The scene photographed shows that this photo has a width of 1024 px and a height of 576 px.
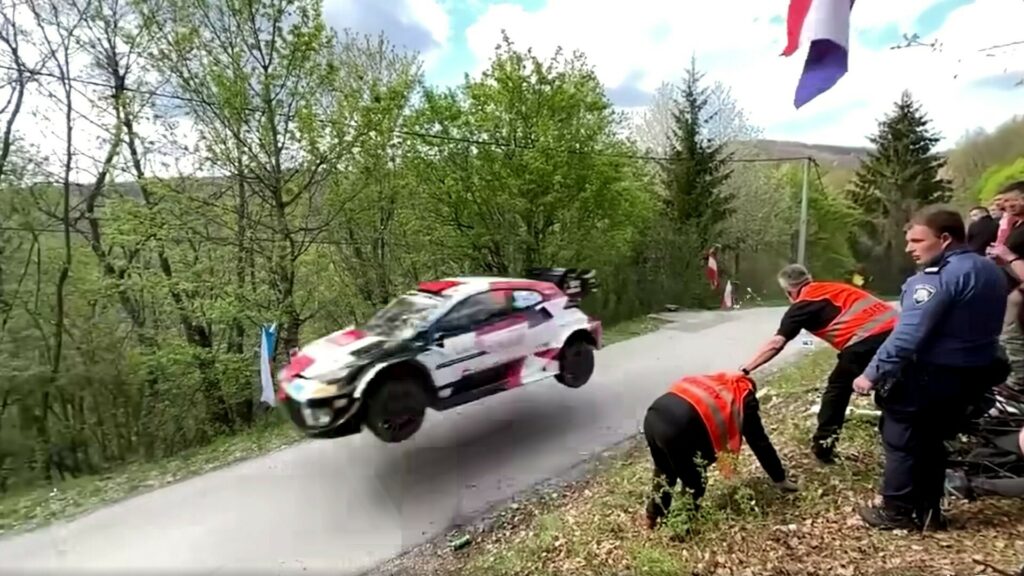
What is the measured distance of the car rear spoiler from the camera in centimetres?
263

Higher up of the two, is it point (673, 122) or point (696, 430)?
point (673, 122)

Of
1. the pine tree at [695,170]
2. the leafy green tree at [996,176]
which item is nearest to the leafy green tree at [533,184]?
the pine tree at [695,170]

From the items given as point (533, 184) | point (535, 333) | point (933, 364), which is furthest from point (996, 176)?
point (535, 333)

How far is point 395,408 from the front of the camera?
2105 mm

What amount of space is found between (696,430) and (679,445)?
0.21 ft

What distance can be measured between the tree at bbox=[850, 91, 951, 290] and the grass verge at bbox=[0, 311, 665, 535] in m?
1.48

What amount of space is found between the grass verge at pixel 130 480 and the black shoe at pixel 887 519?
137 cm

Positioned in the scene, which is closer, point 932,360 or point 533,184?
point 932,360

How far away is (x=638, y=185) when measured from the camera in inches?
108

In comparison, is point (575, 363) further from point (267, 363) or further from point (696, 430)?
point (267, 363)

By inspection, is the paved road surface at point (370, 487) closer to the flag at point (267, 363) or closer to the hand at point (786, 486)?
the flag at point (267, 363)

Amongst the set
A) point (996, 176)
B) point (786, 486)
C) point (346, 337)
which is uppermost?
point (996, 176)

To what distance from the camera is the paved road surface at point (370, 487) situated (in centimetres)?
192

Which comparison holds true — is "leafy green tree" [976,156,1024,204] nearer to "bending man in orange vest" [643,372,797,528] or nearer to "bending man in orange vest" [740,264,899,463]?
"bending man in orange vest" [740,264,899,463]
